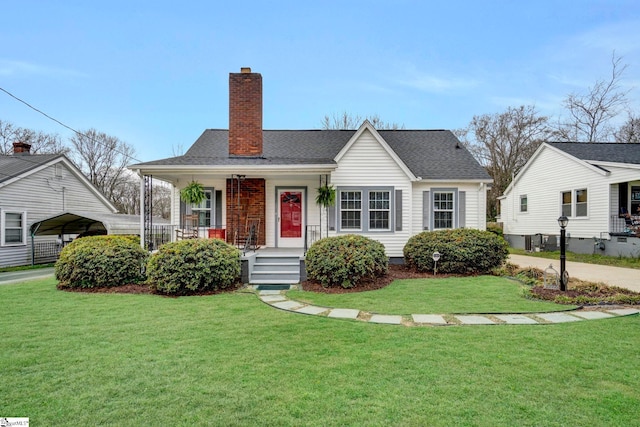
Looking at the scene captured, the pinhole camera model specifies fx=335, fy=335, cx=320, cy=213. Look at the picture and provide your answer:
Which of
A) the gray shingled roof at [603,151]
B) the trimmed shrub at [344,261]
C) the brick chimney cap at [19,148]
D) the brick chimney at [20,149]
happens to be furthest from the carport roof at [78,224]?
the gray shingled roof at [603,151]

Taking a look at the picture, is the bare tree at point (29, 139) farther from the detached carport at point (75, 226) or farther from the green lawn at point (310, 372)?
the green lawn at point (310, 372)

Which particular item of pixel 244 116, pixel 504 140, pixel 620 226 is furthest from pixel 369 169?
pixel 504 140

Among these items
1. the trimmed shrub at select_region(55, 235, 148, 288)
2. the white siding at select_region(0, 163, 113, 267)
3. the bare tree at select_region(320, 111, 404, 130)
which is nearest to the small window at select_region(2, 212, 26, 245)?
the white siding at select_region(0, 163, 113, 267)

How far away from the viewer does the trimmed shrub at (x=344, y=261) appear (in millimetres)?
8141

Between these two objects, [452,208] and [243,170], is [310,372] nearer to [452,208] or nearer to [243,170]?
[243,170]

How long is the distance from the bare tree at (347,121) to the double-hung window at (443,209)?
16096 mm

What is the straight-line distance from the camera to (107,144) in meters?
31.7

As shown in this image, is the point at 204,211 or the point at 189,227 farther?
the point at 204,211

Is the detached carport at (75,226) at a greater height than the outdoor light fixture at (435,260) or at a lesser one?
greater

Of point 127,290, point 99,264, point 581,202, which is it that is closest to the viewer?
point 127,290

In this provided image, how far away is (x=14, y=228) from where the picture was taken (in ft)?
47.5

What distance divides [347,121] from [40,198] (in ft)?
66.9

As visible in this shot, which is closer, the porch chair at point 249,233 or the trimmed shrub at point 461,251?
the trimmed shrub at point 461,251

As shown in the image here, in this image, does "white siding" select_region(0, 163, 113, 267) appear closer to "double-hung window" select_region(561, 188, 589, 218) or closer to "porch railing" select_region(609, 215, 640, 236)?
"double-hung window" select_region(561, 188, 589, 218)
